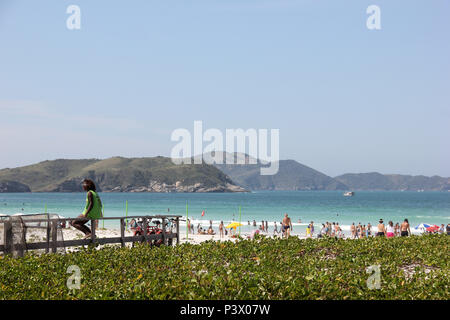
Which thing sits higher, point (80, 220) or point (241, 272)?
point (80, 220)

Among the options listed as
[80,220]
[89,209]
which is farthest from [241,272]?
[80,220]

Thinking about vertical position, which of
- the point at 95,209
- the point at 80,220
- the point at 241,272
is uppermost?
the point at 95,209

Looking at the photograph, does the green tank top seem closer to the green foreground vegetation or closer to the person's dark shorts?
the person's dark shorts

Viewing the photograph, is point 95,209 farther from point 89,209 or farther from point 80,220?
point 80,220

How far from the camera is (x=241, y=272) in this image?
902cm

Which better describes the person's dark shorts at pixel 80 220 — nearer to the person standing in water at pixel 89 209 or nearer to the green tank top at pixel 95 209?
the person standing in water at pixel 89 209

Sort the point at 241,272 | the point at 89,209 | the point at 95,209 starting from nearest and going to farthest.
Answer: the point at 241,272, the point at 89,209, the point at 95,209

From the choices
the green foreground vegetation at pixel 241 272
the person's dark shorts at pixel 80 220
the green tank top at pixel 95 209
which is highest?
the green tank top at pixel 95 209

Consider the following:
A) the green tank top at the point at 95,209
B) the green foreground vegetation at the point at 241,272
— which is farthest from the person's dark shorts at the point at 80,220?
the green foreground vegetation at the point at 241,272

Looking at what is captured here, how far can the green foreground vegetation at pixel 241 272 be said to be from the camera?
296 inches

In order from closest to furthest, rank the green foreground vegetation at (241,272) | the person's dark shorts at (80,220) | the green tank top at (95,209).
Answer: the green foreground vegetation at (241,272) → the person's dark shorts at (80,220) → the green tank top at (95,209)

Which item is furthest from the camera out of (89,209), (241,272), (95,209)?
(95,209)

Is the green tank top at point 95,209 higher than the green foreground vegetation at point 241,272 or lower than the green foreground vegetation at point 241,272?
higher
